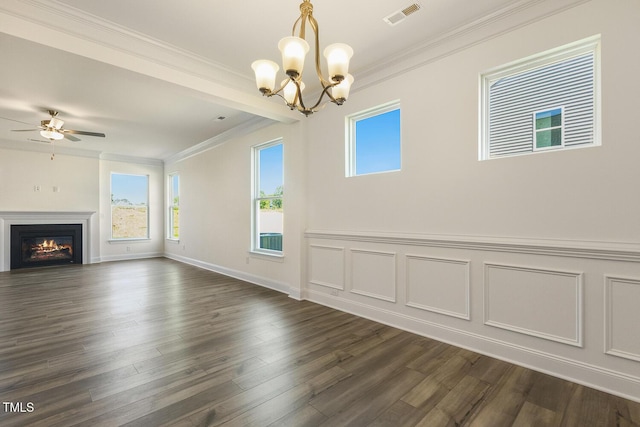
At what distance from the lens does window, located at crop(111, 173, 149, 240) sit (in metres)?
8.09

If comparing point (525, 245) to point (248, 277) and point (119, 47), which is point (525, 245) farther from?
point (248, 277)

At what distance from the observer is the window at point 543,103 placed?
2.24 m

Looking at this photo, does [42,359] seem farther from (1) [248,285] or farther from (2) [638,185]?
(2) [638,185]

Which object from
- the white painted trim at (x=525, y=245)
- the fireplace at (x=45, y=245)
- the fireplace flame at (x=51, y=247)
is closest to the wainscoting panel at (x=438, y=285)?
the white painted trim at (x=525, y=245)

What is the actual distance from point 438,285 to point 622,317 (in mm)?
1282

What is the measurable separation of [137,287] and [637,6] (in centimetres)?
661

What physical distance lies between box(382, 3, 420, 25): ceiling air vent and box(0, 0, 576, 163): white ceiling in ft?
0.13

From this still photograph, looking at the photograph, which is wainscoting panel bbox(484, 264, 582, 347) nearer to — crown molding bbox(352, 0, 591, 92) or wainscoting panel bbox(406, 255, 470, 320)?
wainscoting panel bbox(406, 255, 470, 320)

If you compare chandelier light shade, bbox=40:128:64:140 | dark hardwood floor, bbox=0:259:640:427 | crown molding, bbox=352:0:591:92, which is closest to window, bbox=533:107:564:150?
crown molding, bbox=352:0:591:92

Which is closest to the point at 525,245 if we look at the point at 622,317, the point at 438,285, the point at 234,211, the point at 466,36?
the point at 622,317

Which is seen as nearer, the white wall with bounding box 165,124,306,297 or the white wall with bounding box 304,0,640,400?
the white wall with bounding box 304,0,640,400

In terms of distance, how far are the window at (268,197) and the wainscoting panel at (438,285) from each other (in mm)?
2506

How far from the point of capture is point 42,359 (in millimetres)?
2480

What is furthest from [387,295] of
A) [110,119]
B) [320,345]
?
[110,119]
